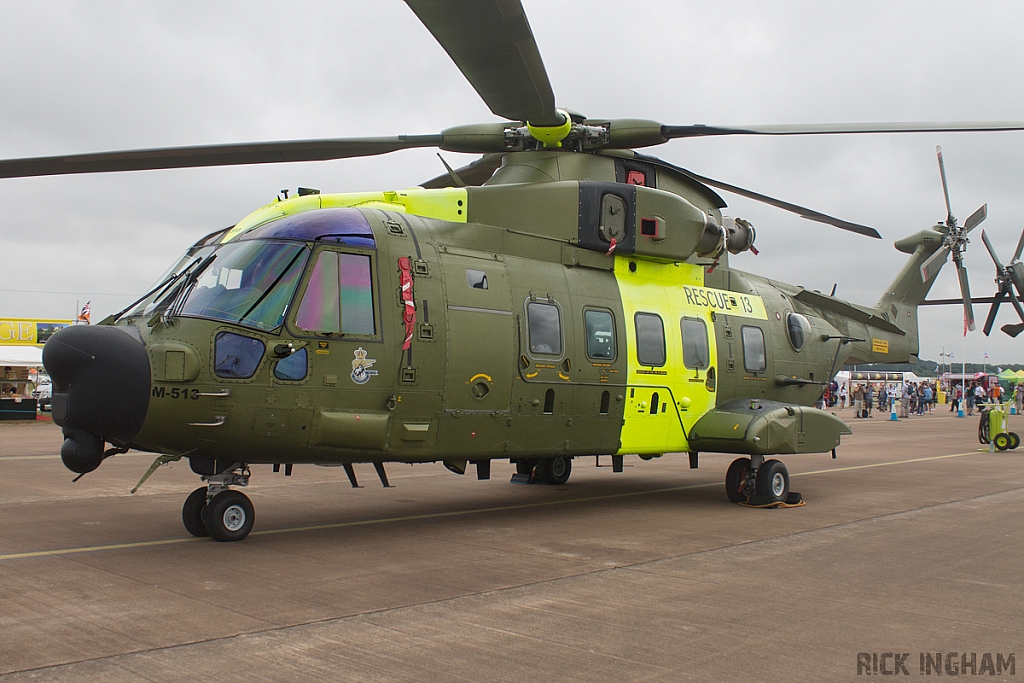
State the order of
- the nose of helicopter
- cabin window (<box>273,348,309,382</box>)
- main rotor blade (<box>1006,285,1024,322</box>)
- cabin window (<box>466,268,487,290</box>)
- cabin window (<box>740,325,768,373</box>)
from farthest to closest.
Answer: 1. main rotor blade (<box>1006,285,1024,322</box>)
2. cabin window (<box>740,325,768,373</box>)
3. cabin window (<box>466,268,487,290</box>)
4. cabin window (<box>273,348,309,382</box>)
5. the nose of helicopter

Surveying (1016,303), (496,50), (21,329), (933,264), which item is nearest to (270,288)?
(496,50)

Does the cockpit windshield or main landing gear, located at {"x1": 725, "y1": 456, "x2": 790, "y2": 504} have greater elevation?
the cockpit windshield

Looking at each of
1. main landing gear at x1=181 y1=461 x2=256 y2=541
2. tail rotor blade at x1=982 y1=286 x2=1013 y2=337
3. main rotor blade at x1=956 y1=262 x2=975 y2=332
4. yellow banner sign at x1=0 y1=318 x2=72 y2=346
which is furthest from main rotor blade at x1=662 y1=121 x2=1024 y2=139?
yellow banner sign at x1=0 y1=318 x2=72 y2=346

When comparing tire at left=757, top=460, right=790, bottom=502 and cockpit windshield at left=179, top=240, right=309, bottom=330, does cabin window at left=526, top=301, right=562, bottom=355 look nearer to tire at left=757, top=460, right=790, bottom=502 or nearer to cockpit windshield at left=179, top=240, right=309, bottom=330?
cockpit windshield at left=179, top=240, right=309, bottom=330

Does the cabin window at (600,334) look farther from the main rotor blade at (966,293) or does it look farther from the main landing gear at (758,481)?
the main rotor blade at (966,293)

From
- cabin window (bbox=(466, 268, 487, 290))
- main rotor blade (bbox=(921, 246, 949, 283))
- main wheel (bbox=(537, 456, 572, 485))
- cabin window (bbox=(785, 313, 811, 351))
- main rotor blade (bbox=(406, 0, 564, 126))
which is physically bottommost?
main wheel (bbox=(537, 456, 572, 485))

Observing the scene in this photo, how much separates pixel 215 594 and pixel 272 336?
241 centimetres

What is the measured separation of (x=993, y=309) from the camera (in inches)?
855

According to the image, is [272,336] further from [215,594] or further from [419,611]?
[419,611]

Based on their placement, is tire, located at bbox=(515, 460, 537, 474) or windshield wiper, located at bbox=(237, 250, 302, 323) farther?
tire, located at bbox=(515, 460, 537, 474)

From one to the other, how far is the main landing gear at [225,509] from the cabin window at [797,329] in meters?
8.70

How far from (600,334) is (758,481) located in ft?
9.71

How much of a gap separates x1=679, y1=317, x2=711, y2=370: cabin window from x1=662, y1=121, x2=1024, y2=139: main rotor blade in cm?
264

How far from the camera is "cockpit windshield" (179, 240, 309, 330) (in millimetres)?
7574
